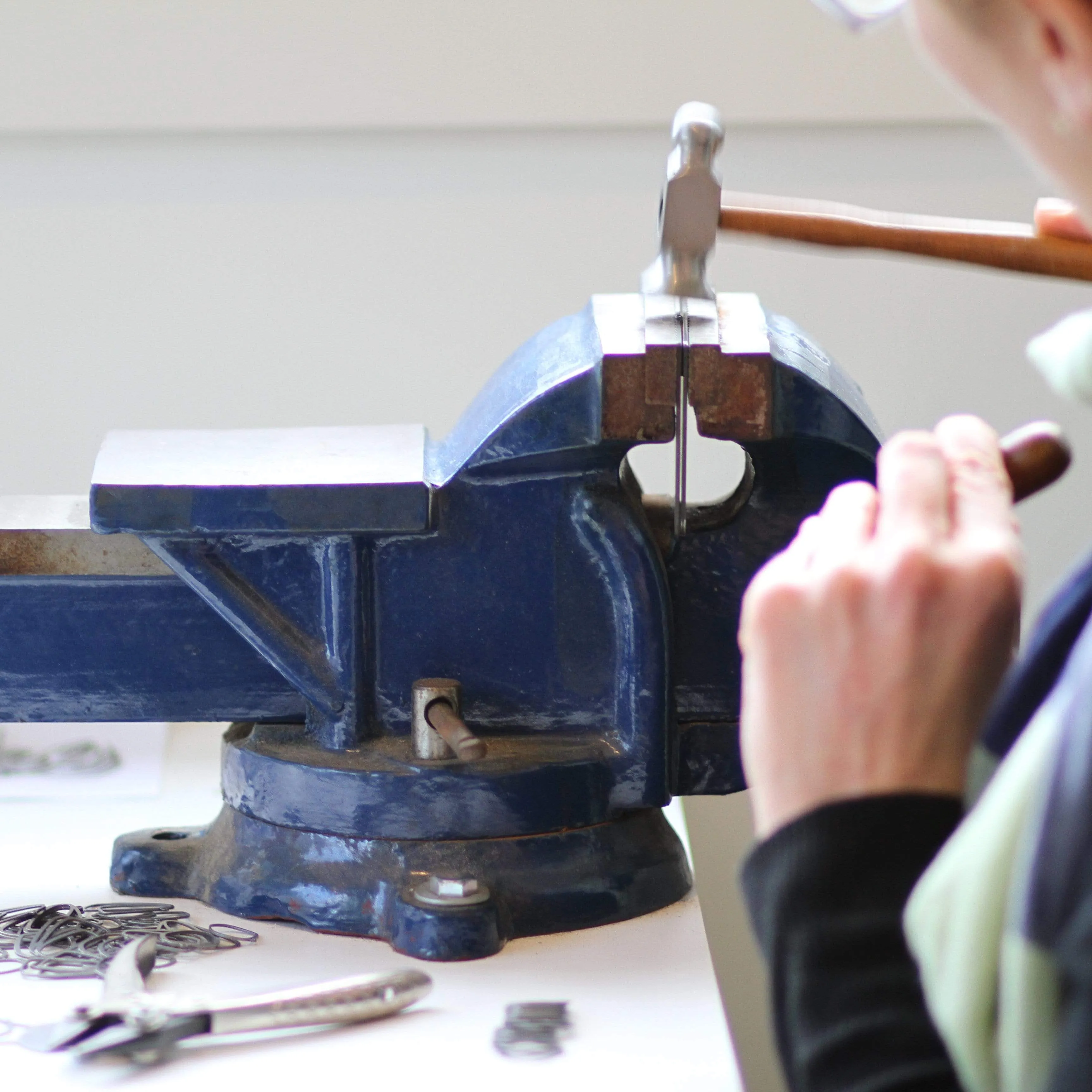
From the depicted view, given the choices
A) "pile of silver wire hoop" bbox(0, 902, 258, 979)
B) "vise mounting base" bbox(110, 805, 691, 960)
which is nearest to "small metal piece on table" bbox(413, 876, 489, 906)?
"vise mounting base" bbox(110, 805, 691, 960)

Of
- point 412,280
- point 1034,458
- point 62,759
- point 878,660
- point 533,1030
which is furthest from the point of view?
point 412,280

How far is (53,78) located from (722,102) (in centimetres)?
79

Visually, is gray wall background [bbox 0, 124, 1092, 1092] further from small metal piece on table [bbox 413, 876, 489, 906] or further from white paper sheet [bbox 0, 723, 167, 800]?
small metal piece on table [bbox 413, 876, 489, 906]

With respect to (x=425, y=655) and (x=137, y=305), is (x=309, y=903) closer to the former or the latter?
(x=425, y=655)

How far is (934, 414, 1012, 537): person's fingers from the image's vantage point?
0.67 metres

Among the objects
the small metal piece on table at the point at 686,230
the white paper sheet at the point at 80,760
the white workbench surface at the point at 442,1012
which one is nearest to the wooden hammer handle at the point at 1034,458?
the small metal piece on table at the point at 686,230

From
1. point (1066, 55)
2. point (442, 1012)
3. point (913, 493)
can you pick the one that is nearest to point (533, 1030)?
point (442, 1012)

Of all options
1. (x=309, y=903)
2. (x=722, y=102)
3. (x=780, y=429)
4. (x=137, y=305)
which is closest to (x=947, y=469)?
(x=780, y=429)

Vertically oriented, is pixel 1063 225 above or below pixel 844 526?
above

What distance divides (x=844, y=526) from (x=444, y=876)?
0.48 metres

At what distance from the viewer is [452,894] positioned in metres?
1.01

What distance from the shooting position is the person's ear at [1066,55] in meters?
0.50

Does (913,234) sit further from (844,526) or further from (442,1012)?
(442,1012)

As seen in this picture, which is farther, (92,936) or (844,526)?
(92,936)
